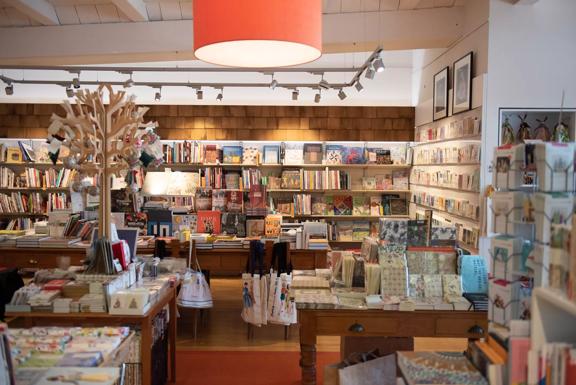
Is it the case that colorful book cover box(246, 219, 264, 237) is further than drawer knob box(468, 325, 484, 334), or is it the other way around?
colorful book cover box(246, 219, 264, 237)

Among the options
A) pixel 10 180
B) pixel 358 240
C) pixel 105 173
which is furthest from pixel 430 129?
pixel 10 180

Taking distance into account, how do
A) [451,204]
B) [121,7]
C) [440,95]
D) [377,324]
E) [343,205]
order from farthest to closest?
[343,205]
[440,95]
[451,204]
[121,7]
[377,324]

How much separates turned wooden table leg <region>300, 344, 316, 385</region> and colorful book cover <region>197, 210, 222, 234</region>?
9.51ft

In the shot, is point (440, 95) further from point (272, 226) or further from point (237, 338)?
point (237, 338)

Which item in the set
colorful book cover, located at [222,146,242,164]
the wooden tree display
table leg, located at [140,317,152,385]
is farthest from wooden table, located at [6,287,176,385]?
colorful book cover, located at [222,146,242,164]

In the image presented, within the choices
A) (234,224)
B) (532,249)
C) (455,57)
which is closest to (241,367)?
(234,224)

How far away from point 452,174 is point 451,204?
361mm

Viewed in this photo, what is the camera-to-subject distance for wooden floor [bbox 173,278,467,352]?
5.12m

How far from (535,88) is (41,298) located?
480 cm

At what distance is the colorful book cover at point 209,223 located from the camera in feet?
20.0

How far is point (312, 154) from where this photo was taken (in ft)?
28.8

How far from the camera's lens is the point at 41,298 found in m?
3.34

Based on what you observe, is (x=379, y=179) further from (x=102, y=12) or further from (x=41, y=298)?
(x=41, y=298)

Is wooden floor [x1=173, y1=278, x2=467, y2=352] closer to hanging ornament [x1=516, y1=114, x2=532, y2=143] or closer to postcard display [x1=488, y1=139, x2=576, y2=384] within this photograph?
hanging ornament [x1=516, y1=114, x2=532, y2=143]
